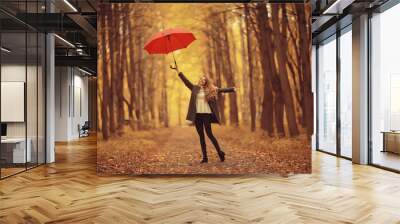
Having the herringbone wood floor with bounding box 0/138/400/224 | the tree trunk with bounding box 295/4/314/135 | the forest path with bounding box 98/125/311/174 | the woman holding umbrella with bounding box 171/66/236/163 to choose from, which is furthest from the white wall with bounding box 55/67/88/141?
the tree trunk with bounding box 295/4/314/135

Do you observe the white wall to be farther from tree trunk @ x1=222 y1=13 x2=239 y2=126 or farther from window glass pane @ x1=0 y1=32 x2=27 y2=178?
tree trunk @ x1=222 y1=13 x2=239 y2=126

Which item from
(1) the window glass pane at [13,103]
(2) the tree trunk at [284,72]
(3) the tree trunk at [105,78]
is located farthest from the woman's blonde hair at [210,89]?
(1) the window glass pane at [13,103]

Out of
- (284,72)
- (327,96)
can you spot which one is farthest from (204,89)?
(327,96)

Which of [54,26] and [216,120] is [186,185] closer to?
[216,120]

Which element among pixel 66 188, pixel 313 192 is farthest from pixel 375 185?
pixel 66 188

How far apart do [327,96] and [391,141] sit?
3384 mm

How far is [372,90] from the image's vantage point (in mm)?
8453

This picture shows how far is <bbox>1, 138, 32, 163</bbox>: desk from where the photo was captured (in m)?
6.98

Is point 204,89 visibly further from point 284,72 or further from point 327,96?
point 327,96

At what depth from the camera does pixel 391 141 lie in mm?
7820

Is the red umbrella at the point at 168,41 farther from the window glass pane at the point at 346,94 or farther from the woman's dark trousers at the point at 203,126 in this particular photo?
the window glass pane at the point at 346,94

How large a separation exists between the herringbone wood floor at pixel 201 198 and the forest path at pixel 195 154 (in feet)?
0.58

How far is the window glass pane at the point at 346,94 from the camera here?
30.6 feet

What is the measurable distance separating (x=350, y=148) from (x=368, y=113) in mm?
1147
